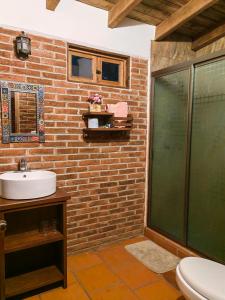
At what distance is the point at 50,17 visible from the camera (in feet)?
6.68

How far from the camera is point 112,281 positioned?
1.97 metres

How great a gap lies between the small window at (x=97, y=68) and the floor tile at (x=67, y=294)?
184 centimetres

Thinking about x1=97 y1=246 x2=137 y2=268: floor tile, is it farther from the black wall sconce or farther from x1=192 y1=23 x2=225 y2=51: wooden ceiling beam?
x1=192 y1=23 x2=225 y2=51: wooden ceiling beam

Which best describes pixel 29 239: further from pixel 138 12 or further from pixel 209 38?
pixel 209 38

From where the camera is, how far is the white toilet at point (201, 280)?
4.00 feet

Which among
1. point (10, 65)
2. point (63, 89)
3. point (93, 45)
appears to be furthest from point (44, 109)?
point (93, 45)

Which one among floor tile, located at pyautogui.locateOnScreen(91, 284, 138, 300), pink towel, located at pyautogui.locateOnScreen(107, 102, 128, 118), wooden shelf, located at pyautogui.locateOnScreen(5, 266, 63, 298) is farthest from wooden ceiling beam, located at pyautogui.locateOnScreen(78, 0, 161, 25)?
floor tile, located at pyautogui.locateOnScreen(91, 284, 138, 300)

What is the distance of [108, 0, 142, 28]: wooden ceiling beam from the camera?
2.00 metres

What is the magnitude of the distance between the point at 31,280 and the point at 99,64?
2.06m

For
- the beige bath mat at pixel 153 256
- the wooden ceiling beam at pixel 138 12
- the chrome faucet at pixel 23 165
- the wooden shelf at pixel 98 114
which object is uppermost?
the wooden ceiling beam at pixel 138 12

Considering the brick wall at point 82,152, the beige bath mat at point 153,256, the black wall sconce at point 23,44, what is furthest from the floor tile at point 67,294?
the black wall sconce at point 23,44

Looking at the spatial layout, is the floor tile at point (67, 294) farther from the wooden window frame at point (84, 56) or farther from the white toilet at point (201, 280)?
the wooden window frame at point (84, 56)

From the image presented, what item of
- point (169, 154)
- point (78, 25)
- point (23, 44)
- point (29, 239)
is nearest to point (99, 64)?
point (78, 25)

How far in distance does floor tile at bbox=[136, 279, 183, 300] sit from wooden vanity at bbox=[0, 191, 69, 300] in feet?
2.06
